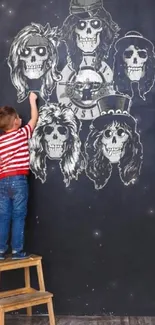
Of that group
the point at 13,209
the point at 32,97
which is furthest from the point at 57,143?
the point at 13,209

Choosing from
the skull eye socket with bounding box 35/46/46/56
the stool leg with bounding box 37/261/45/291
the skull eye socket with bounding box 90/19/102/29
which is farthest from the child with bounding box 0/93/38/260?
the skull eye socket with bounding box 90/19/102/29

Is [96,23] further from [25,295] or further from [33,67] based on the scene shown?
[25,295]

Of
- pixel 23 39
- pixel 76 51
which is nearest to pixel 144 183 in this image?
pixel 76 51

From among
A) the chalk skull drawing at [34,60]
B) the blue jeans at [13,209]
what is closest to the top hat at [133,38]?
the chalk skull drawing at [34,60]

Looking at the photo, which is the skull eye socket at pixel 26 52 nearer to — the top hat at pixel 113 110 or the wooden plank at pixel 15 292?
the top hat at pixel 113 110

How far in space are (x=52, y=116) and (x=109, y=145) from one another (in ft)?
1.40

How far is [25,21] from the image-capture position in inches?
113

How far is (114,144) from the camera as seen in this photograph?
111 inches

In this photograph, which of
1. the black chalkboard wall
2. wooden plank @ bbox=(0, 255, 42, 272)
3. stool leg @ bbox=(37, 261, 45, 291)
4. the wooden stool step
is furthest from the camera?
the black chalkboard wall

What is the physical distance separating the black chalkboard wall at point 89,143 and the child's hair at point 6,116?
14 centimetres

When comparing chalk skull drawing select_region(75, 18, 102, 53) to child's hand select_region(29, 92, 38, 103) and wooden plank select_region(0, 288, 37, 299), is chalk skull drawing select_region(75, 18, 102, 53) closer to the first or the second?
child's hand select_region(29, 92, 38, 103)

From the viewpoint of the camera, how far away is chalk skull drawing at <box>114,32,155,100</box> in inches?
111

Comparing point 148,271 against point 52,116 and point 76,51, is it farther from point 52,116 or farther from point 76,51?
point 76,51

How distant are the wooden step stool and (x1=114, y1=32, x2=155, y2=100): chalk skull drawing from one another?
1.24 metres
